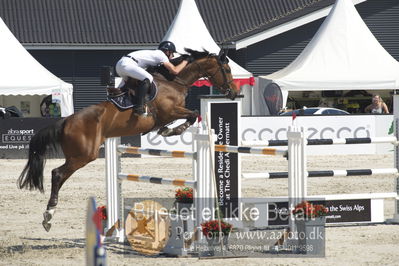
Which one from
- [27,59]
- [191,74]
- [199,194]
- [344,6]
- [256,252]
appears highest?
[344,6]

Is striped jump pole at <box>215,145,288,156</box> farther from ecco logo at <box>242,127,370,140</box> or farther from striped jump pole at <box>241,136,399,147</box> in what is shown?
ecco logo at <box>242,127,370,140</box>

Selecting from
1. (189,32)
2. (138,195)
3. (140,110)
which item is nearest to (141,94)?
(140,110)

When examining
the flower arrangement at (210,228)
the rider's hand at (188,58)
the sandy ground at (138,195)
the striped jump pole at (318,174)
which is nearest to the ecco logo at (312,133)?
the sandy ground at (138,195)

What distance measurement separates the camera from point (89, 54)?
35562 mm

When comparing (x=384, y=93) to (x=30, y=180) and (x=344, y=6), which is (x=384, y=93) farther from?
(x=30, y=180)

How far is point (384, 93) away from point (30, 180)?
2630 cm

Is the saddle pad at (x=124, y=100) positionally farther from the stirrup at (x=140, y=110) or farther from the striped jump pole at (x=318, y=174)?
the striped jump pole at (x=318, y=174)

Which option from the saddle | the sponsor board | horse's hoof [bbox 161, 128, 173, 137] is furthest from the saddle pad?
the sponsor board

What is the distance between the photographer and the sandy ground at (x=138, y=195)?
31.7ft

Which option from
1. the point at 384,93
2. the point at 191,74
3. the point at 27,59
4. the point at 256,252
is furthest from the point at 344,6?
the point at 256,252

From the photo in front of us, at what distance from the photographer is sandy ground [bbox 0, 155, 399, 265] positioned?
9.66m

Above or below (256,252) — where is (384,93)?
above

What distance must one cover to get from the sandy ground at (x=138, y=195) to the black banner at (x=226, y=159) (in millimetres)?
1215

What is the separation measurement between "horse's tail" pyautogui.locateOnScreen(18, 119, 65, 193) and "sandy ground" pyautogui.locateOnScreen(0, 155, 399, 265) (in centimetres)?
72
